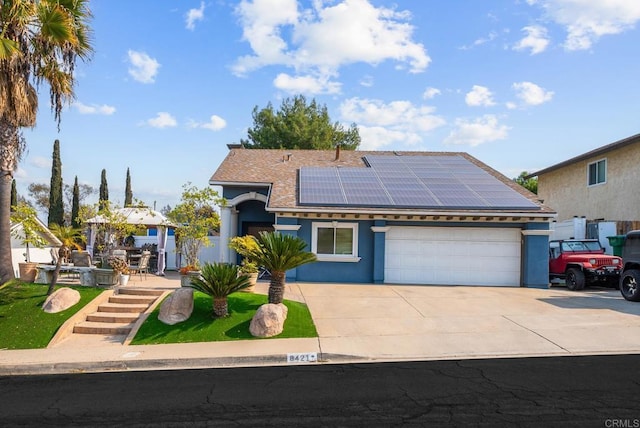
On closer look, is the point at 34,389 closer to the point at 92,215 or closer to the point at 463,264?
the point at 92,215

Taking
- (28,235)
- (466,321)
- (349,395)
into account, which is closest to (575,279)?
(466,321)

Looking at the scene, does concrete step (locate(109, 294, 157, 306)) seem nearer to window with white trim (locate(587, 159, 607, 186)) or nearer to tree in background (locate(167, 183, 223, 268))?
tree in background (locate(167, 183, 223, 268))

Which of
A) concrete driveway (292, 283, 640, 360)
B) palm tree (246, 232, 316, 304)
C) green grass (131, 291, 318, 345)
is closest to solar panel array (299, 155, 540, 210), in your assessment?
concrete driveway (292, 283, 640, 360)

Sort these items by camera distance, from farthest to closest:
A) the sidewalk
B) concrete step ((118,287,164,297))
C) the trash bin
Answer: the trash bin, concrete step ((118,287,164,297)), the sidewalk

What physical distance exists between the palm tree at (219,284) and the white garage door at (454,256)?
280 inches

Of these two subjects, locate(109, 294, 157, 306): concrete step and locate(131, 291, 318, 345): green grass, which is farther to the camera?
locate(109, 294, 157, 306): concrete step

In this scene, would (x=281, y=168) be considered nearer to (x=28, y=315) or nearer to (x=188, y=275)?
(x=188, y=275)

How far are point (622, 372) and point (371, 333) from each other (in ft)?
14.5

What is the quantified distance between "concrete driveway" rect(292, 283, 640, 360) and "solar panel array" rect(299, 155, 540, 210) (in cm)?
297

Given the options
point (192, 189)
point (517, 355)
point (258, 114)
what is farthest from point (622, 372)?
point (258, 114)

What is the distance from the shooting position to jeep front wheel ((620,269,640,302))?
12.2 meters

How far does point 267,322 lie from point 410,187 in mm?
9480

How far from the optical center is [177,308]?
9898 millimetres

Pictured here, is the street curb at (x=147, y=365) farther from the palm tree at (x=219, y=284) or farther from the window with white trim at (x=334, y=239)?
the window with white trim at (x=334, y=239)
